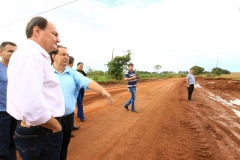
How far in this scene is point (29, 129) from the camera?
145 centimetres

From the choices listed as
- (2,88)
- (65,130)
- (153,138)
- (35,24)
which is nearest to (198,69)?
(153,138)

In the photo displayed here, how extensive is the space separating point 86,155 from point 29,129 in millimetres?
2307

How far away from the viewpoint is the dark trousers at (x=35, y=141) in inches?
57.4

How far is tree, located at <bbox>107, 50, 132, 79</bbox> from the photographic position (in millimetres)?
25891

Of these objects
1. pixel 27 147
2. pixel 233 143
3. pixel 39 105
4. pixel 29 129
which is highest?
pixel 39 105

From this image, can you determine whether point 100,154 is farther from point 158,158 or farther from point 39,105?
point 39,105

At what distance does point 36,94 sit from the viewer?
123cm

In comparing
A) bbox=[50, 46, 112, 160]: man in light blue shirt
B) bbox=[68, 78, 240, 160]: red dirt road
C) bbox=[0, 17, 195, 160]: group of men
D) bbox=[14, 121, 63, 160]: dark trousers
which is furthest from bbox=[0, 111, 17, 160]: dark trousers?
bbox=[68, 78, 240, 160]: red dirt road

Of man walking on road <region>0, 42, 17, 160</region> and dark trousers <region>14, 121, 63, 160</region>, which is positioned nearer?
dark trousers <region>14, 121, 63, 160</region>

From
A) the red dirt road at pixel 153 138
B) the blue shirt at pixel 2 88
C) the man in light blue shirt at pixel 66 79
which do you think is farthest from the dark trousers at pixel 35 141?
the red dirt road at pixel 153 138

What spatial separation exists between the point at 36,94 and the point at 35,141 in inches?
19.7

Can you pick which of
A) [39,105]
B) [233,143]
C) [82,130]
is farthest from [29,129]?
[233,143]

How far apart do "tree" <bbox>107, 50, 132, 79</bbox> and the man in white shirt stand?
79.5ft

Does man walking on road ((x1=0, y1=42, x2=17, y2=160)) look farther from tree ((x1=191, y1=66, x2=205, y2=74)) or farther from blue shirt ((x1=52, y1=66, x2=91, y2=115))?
tree ((x1=191, y1=66, x2=205, y2=74))
